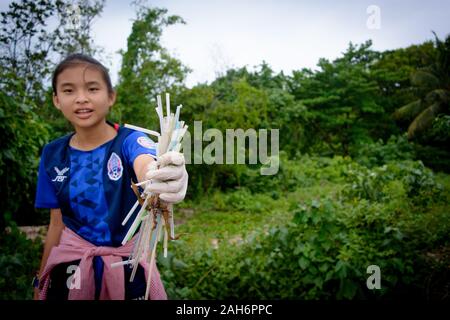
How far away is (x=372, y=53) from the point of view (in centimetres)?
2077

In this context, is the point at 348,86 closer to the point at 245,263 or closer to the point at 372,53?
the point at 372,53

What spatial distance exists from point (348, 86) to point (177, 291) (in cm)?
1684

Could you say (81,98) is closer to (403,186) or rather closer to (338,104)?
(403,186)

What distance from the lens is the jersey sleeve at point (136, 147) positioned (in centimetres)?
140

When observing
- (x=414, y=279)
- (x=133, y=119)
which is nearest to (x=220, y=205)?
(x=133, y=119)

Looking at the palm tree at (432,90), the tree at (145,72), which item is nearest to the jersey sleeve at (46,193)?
the tree at (145,72)

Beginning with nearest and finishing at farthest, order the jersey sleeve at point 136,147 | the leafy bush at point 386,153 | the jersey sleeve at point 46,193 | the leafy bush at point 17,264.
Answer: the jersey sleeve at point 136,147 < the jersey sleeve at point 46,193 < the leafy bush at point 17,264 < the leafy bush at point 386,153

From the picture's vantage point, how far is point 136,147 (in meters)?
1.43

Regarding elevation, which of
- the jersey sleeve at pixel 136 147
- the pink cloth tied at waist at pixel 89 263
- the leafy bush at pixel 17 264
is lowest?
the leafy bush at pixel 17 264

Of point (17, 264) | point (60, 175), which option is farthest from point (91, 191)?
point (17, 264)

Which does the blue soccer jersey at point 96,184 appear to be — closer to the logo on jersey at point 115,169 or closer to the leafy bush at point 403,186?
the logo on jersey at point 115,169

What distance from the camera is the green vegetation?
310 centimetres

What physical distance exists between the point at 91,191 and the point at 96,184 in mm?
31

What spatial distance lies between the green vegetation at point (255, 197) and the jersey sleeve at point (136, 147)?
965 mm
